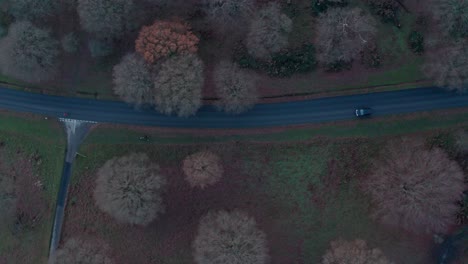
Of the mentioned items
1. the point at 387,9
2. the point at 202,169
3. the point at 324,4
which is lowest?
the point at 202,169

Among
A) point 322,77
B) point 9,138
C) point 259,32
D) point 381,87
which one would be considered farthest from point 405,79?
point 9,138

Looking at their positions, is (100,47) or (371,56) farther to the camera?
(371,56)

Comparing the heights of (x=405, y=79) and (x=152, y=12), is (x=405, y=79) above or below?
below

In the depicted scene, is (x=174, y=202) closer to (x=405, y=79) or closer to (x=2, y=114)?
(x=2, y=114)

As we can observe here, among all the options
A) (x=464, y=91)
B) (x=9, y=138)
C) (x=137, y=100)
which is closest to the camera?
(x=137, y=100)

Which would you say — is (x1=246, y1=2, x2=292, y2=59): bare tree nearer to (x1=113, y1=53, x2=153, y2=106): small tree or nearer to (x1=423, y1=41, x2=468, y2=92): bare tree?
(x1=113, y1=53, x2=153, y2=106): small tree

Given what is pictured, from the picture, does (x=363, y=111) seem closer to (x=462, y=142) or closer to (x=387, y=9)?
(x=462, y=142)

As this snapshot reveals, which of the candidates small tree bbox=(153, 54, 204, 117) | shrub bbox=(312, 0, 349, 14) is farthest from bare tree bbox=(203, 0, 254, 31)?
shrub bbox=(312, 0, 349, 14)

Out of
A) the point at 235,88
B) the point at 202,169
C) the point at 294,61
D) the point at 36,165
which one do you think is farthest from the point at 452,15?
the point at 36,165

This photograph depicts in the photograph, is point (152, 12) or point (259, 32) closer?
point (259, 32)
